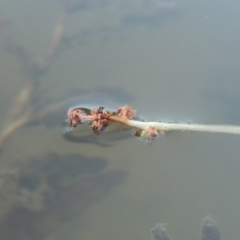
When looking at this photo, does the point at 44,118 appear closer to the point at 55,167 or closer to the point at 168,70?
the point at 55,167

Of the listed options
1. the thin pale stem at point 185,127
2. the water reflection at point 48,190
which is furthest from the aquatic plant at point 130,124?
the water reflection at point 48,190

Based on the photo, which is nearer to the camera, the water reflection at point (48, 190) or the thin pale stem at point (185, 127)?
the water reflection at point (48, 190)

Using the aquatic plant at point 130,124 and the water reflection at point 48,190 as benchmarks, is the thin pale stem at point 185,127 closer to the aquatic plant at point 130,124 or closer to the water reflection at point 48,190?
the aquatic plant at point 130,124

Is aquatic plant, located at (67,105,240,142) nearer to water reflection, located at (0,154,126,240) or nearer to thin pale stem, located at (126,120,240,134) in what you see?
thin pale stem, located at (126,120,240,134)

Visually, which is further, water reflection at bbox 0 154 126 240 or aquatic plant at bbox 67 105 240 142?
aquatic plant at bbox 67 105 240 142

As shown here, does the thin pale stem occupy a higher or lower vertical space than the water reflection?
higher

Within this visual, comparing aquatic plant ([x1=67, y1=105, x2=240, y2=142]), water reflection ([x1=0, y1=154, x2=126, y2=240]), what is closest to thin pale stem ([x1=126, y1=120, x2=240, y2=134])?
aquatic plant ([x1=67, y1=105, x2=240, y2=142])

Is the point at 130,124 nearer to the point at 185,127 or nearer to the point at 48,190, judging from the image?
the point at 185,127

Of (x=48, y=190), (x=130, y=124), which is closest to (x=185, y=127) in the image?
(x=130, y=124)
